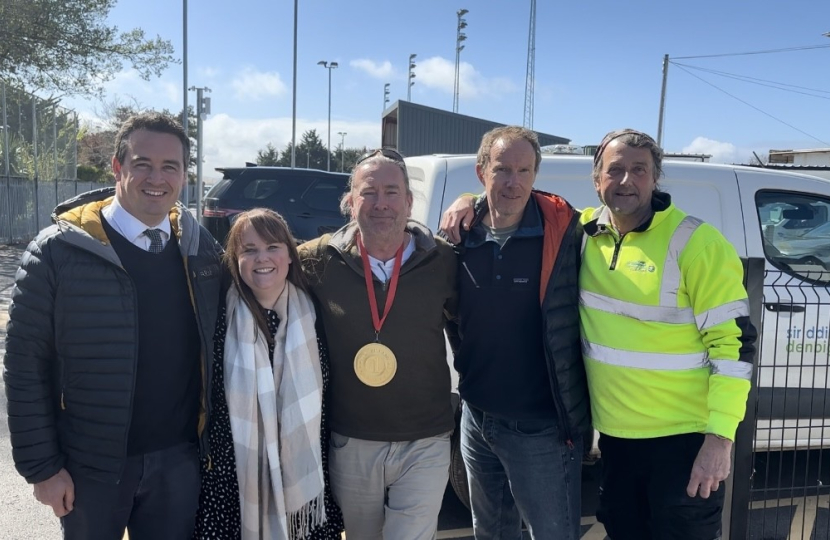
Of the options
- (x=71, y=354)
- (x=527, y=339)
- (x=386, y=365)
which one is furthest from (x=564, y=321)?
(x=71, y=354)

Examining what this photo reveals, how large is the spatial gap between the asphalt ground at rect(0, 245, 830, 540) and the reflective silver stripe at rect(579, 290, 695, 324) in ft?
5.37

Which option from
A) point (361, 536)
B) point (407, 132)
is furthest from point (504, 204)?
point (407, 132)

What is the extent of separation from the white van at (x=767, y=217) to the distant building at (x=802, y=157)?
30.5 feet

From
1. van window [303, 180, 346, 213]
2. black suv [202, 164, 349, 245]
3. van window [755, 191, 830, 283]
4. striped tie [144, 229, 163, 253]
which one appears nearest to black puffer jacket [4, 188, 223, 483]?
striped tie [144, 229, 163, 253]


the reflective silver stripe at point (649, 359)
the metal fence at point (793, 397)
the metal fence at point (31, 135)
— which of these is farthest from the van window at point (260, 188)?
the metal fence at point (31, 135)

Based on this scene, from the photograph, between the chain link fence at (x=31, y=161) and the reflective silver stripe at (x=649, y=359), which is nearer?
the reflective silver stripe at (x=649, y=359)

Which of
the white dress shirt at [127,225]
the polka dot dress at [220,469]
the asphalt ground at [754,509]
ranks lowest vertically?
the asphalt ground at [754,509]

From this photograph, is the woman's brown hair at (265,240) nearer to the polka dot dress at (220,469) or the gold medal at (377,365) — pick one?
the polka dot dress at (220,469)

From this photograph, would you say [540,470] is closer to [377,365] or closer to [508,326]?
[508,326]

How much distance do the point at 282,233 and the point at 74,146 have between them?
25.0 meters

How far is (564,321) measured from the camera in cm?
251

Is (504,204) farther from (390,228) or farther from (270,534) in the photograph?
(270,534)

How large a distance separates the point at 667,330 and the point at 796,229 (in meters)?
2.27

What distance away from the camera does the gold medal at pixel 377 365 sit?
2.53 meters
